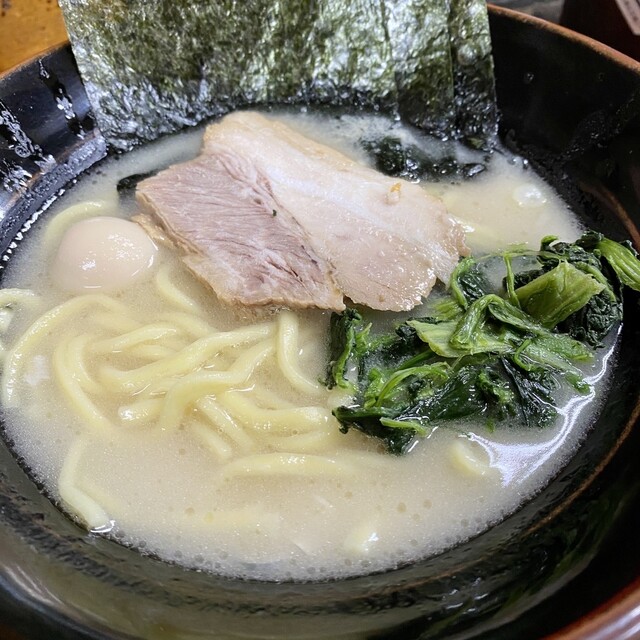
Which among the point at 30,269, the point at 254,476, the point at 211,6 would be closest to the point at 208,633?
the point at 254,476

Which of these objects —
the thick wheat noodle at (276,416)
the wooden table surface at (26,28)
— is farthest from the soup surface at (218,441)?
the wooden table surface at (26,28)

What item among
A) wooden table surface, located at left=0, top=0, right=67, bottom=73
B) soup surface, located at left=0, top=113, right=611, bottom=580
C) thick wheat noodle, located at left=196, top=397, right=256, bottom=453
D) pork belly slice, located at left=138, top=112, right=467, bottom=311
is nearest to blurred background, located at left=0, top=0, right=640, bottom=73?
wooden table surface, located at left=0, top=0, right=67, bottom=73

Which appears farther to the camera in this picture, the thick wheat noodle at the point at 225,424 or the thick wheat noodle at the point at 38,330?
the thick wheat noodle at the point at 38,330

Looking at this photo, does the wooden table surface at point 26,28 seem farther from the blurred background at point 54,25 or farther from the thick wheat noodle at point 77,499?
the thick wheat noodle at point 77,499

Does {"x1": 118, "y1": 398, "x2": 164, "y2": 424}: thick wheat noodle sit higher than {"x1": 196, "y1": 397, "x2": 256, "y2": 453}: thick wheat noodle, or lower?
higher

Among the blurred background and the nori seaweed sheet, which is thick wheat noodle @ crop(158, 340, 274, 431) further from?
the blurred background

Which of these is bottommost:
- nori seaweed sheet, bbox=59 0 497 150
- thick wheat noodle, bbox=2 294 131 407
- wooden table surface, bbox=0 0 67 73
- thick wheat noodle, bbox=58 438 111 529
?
thick wheat noodle, bbox=58 438 111 529
